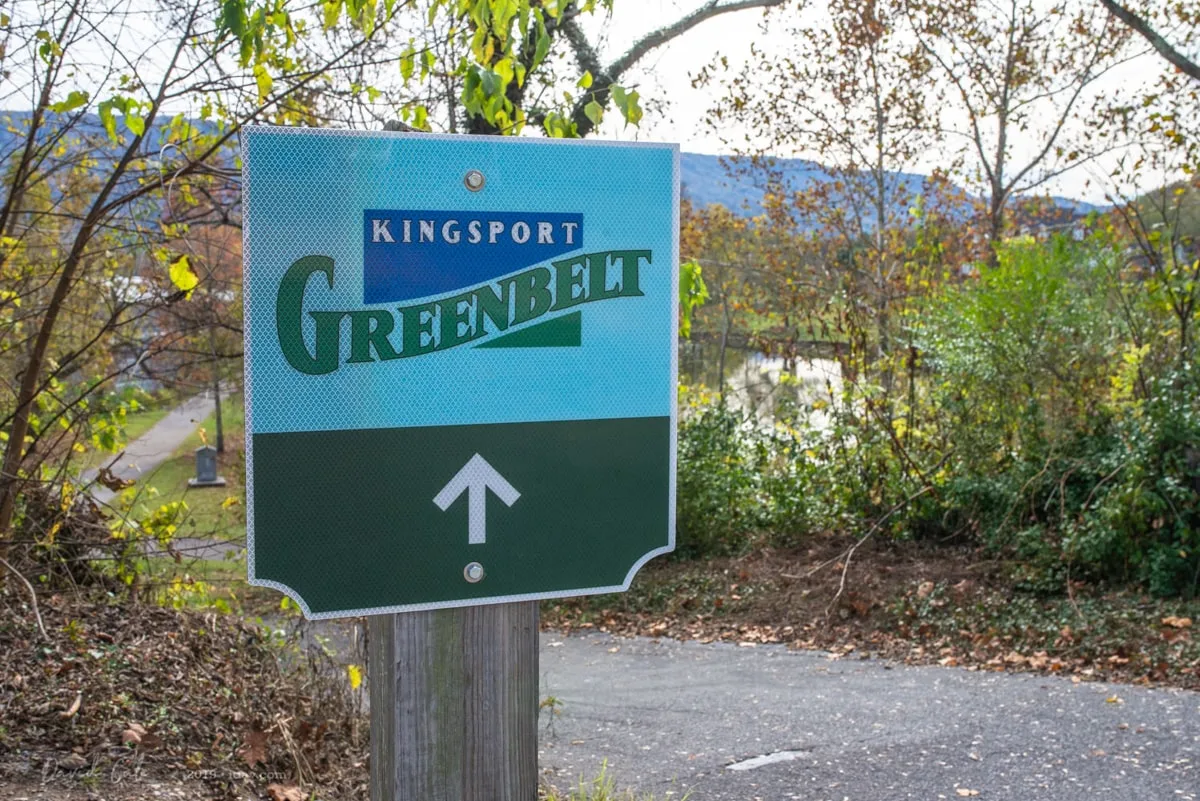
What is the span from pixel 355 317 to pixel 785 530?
10.8 meters

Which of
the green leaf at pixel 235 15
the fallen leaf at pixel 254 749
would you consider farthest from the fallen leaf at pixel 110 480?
the green leaf at pixel 235 15

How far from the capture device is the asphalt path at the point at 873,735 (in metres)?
5.01

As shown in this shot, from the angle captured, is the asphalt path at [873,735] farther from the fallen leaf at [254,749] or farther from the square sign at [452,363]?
the square sign at [452,363]

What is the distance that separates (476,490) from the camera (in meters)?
1.89

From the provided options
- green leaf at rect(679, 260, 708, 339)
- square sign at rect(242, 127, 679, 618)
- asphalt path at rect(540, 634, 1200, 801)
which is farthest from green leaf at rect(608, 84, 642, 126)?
asphalt path at rect(540, 634, 1200, 801)

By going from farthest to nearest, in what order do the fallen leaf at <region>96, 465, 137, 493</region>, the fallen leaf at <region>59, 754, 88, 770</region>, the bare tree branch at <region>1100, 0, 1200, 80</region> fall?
the bare tree branch at <region>1100, 0, 1200, 80</region> < the fallen leaf at <region>96, 465, 137, 493</region> < the fallen leaf at <region>59, 754, 88, 770</region>

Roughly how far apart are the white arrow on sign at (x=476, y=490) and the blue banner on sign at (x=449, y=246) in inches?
11.1

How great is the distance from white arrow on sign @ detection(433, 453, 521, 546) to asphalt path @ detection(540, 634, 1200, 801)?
3150 mm

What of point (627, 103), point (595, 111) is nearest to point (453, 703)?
point (627, 103)

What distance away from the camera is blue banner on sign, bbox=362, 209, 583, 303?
1.81 metres

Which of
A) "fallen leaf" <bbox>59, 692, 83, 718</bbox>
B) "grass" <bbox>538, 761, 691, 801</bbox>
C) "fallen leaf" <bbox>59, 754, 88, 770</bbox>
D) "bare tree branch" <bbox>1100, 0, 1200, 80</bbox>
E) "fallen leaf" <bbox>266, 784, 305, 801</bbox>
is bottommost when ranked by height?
"grass" <bbox>538, 761, 691, 801</bbox>

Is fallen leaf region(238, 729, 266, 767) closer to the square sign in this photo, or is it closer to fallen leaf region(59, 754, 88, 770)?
fallen leaf region(59, 754, 88, 770)

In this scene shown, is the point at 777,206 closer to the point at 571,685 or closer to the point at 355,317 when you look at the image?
the point at 571,685

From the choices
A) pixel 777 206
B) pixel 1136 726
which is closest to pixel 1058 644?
pixel 1136 726
